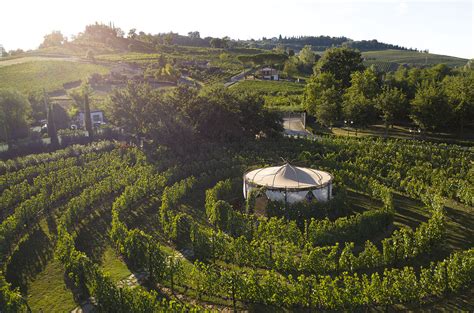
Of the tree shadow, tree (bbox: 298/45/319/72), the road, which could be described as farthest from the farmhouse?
the tree shadow

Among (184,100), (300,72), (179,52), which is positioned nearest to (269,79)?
(300,72)

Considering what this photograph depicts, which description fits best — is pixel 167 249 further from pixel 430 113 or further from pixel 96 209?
pixel 430 113

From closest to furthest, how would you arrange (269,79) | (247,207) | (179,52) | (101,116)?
(247,207) < (101,116) < (269,79) < (179,52)

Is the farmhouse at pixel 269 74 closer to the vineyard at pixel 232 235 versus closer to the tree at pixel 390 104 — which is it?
the tree at pixel 390 104

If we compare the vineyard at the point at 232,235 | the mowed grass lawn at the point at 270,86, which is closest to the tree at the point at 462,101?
the vineyard at the point at 232,235

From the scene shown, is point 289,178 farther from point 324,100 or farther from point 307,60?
point 307,60
